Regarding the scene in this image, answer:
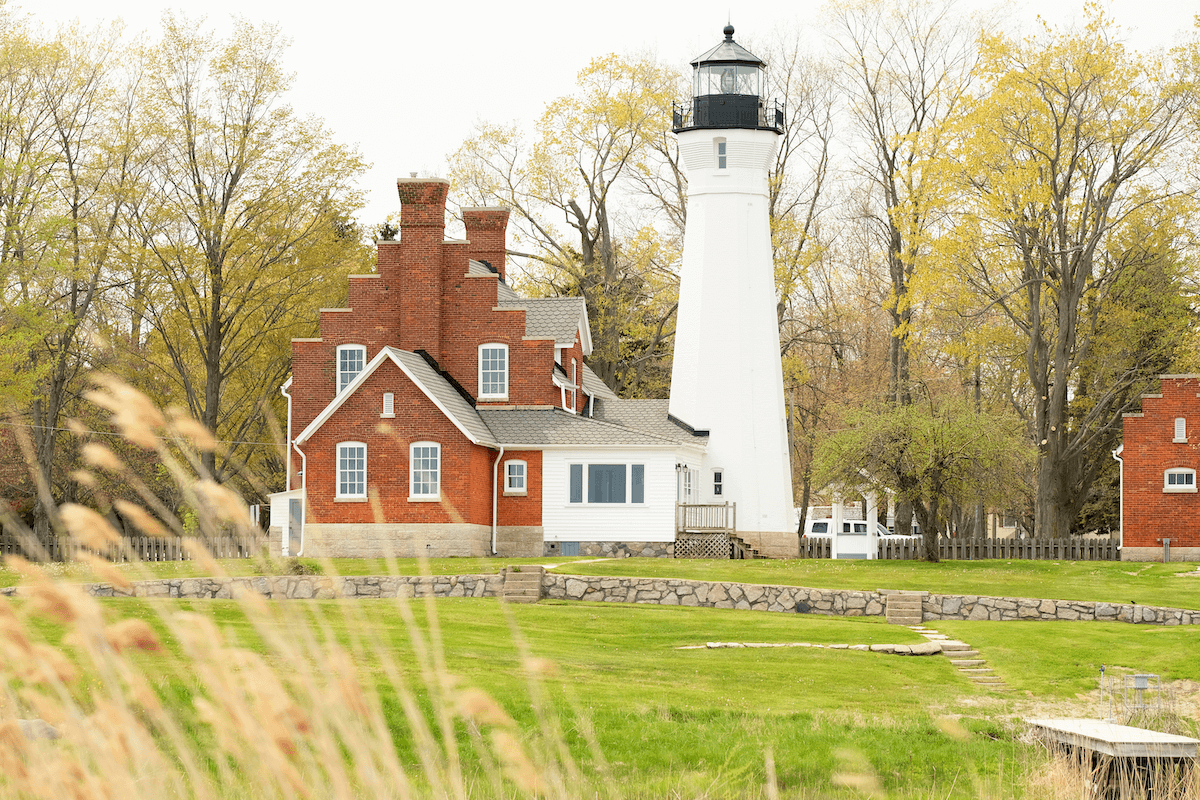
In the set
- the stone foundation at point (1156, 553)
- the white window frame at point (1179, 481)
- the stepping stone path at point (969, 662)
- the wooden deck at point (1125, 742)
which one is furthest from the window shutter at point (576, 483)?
the wooden deck at point (1125, 742)

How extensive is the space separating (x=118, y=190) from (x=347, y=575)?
17053 millimetres

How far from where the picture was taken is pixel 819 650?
19234 mm

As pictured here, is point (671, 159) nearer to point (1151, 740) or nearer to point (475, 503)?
point (475, 503)

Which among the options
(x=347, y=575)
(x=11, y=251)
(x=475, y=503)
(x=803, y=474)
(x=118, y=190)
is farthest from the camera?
(x=803, y=474)

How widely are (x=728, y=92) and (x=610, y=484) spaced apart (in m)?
12.4

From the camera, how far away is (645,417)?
37469 millimetres

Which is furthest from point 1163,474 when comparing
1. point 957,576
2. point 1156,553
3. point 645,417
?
point 645,417

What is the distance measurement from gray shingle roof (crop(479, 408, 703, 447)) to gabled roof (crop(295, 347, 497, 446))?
80 cm

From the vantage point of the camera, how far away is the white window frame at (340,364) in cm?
3519

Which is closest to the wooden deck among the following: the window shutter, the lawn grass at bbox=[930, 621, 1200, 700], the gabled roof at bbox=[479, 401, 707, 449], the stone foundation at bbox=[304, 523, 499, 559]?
the lawn grass at bbox=[930, 621, 1200, 700]

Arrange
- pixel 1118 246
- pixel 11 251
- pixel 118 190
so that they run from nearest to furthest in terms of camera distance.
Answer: pixel 11 251 < pixel 118 190 < pixel 1118 246

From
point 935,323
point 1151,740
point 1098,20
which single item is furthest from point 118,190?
point 1151,740

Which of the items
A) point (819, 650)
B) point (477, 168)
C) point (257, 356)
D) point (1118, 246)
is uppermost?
point (477, 168)

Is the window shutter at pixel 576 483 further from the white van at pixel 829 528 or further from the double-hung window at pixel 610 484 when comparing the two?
the white van at pixel 829 528
